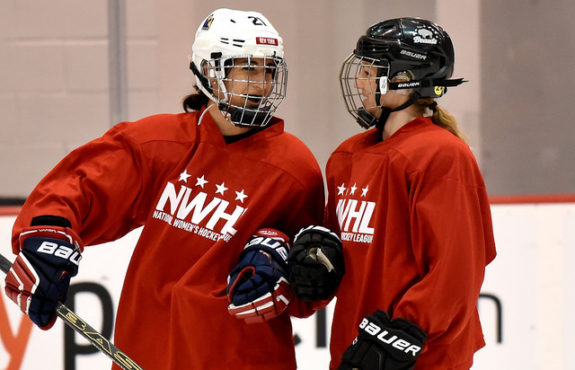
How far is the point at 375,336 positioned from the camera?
1.61 metres

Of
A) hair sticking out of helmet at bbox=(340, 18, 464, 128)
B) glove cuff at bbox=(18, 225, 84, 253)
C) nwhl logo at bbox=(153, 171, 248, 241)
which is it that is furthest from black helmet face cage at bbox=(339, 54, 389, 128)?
glove cuff at bbox=(18, 225, 84, 253)

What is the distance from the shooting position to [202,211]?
1.87 meters

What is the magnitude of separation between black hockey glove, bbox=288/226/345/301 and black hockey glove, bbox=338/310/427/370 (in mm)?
164

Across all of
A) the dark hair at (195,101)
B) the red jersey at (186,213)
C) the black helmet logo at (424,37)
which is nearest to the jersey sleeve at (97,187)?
the red jersey at (186,213)

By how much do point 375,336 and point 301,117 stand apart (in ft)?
6.01

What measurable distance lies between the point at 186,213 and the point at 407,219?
485 millimetres

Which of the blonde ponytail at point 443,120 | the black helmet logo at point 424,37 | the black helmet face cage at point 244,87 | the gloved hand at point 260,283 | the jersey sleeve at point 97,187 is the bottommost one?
the gloved hand at point 260,283

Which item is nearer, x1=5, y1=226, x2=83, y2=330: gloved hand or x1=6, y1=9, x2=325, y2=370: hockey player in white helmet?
x1=5, y1=226, x2=83, y2=330: gloved hand

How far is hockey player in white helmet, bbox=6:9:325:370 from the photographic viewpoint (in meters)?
1.83

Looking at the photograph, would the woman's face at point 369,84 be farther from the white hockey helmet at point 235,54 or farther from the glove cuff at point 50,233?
the glove cuff at point 50,233

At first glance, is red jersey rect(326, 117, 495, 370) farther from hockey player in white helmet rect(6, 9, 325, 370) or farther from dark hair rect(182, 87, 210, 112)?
dark hair rect(182, 87, 210, 112)

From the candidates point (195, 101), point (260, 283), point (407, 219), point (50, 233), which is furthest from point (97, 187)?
point (407, 219)

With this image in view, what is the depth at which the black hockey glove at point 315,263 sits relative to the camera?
175cm

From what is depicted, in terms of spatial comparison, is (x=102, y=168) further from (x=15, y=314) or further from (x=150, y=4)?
(x=150, y=4)
